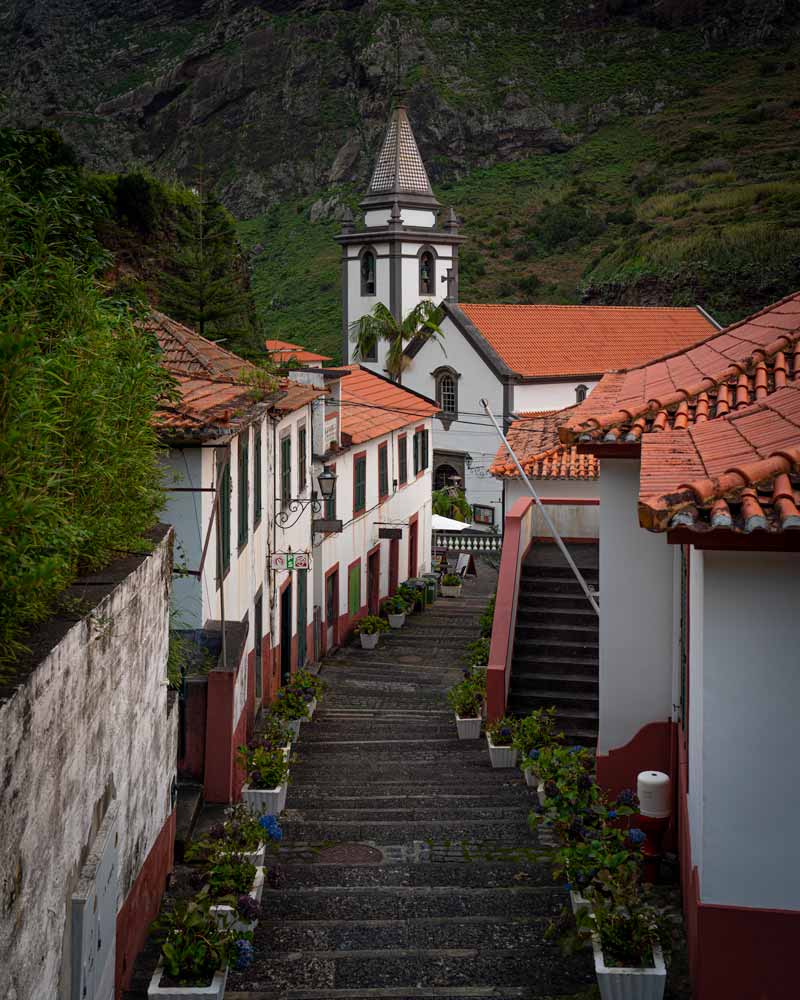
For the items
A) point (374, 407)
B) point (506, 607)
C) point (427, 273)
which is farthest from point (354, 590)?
point (427, 273)

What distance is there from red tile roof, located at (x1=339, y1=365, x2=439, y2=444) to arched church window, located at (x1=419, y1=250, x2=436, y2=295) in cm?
1670

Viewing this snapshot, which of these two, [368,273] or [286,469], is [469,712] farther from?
[368,273]

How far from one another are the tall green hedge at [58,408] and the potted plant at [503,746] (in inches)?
250

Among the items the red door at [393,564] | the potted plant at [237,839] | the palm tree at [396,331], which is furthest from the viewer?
the palm tree at [396,331]

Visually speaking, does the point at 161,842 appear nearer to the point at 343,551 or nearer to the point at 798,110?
the point at 343,551

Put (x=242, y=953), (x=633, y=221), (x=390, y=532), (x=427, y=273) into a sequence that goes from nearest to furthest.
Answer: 1. (x=242, y=953)
2. (x=390, y=532)
3. (x=427, y=273)
4. (x=633, y=221)

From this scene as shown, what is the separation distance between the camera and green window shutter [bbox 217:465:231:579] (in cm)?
1248

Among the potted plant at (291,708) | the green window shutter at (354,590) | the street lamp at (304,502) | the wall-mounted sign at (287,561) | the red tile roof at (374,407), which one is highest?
the red tile roof at (374,407)

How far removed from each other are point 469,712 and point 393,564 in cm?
1373

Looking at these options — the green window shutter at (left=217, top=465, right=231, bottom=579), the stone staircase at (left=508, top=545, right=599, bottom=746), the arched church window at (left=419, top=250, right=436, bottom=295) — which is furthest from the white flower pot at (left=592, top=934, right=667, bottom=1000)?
the arched church window at (left=419, top=250, right=436, bottom=295)

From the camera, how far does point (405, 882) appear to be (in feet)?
30.1

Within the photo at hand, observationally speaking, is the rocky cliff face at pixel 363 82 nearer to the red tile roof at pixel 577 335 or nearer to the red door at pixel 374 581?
the red tile roof at pixel 577 335

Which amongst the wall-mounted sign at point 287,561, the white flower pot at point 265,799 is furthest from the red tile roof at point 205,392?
the white flower pot at point 265,799

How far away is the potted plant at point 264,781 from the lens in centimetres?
1110
